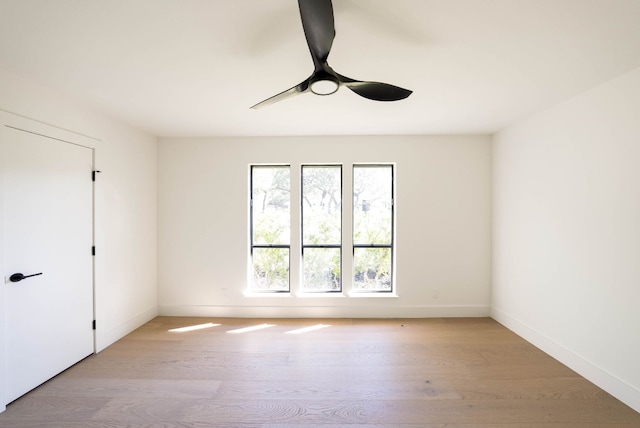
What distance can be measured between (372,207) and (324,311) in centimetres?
160

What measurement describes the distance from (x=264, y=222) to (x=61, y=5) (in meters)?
2.71

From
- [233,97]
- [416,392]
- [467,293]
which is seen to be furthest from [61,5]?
[467,293]

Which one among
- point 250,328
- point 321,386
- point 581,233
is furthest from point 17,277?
point 581,233

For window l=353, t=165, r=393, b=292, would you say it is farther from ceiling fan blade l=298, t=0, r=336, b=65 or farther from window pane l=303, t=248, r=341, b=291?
ceiling fan blade l=298, t=0, r=336, b=65

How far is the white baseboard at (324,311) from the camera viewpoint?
3.55m

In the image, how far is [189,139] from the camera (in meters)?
3.62

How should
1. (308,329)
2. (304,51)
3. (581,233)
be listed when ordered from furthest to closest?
(308,329), (581,233), (304,51)

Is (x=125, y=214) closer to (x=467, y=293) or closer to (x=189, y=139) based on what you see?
(x=189, y=139)

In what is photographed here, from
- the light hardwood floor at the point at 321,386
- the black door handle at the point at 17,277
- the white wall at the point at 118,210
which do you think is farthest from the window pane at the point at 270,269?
the black door handle at the point at 17,277

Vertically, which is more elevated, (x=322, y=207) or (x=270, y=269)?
(x=322, y=207)

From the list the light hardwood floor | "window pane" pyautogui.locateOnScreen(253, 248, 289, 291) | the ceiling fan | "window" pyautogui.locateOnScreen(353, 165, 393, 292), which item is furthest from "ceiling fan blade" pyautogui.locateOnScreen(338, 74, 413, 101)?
"window pane" pyautogui.locateOnScreen(253, 248, 289, 291)

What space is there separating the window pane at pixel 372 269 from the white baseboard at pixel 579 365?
1528 mm

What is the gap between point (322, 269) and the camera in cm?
367

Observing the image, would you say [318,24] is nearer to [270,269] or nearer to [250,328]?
[270,269]
